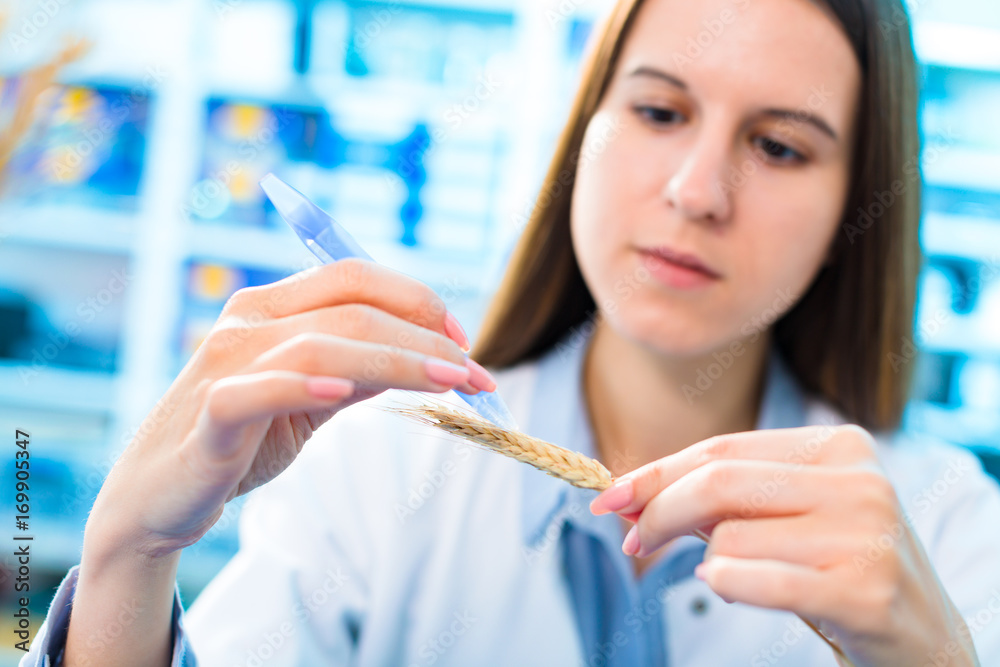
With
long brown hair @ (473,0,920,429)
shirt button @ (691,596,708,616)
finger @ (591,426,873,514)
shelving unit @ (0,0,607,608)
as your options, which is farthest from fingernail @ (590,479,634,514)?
shelving unit @ (0,0,607,608)

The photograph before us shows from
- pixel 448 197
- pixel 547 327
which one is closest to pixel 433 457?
pixel 547 327

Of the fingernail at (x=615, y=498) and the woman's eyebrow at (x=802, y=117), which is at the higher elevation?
the woman's eyebrow at (x=802, y=117)

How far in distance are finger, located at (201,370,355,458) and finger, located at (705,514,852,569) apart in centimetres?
32

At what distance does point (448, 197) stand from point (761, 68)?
172 cm

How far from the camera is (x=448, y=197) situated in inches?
97.7

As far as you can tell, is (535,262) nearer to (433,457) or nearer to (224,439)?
(433,457)

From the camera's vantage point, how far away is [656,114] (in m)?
0.93

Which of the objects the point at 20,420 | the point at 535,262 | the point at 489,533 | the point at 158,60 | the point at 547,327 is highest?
the point at 158,60

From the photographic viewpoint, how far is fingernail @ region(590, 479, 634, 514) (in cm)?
60

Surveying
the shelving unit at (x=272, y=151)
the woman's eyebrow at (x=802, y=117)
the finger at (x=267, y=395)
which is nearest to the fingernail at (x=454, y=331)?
the finger at (x=267, y=395)

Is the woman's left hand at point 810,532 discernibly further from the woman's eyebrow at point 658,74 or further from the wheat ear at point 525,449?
the woman's eyebrow at point 658,74

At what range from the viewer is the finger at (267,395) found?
0.52 meters

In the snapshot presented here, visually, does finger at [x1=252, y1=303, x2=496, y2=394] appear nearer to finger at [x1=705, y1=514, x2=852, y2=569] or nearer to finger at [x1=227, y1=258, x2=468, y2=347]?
finger at [x1=227, y1=258, x2=468, y2=347]

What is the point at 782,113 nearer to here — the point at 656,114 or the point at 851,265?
the point at 656,114
